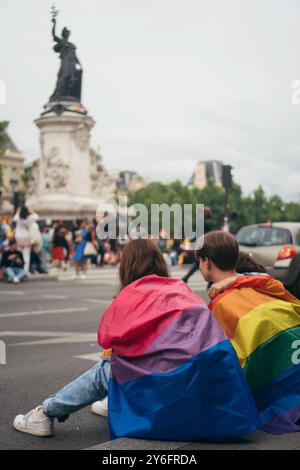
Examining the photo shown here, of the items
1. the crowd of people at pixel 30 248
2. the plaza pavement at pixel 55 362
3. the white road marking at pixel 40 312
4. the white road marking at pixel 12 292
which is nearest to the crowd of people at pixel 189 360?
the plaza pavement at pixel 55 362

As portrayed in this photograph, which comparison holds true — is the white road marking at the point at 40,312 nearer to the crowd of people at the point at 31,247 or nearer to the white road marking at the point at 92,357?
the white road marking at the point at 92,357

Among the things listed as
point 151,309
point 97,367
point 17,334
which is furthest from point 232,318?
point 17,334

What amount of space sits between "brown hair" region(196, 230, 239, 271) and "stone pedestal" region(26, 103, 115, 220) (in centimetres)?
3122

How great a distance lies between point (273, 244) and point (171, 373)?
9709 millimetres

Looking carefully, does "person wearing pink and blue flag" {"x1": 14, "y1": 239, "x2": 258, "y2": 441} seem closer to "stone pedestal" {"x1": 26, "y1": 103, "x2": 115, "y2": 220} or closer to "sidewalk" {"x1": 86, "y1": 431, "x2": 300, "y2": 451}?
"sidewalk" {"x1": 86, "y1": 431, "x2": 300, "y2": 451}

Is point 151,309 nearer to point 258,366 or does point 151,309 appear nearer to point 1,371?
point 258,366

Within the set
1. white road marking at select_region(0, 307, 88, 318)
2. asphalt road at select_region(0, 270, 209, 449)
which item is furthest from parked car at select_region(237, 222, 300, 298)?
white road marking at select_region(0, 307, 88, 318)

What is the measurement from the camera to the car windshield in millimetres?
13039

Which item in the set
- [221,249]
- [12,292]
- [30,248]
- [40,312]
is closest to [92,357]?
[221,249]

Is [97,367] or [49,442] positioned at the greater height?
[97,367]

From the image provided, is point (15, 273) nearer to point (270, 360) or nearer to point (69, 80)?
point (270, 360)

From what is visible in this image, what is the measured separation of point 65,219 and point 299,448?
31844 millimetres

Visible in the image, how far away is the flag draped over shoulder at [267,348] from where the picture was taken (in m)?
4.00

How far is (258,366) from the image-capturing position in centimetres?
403
